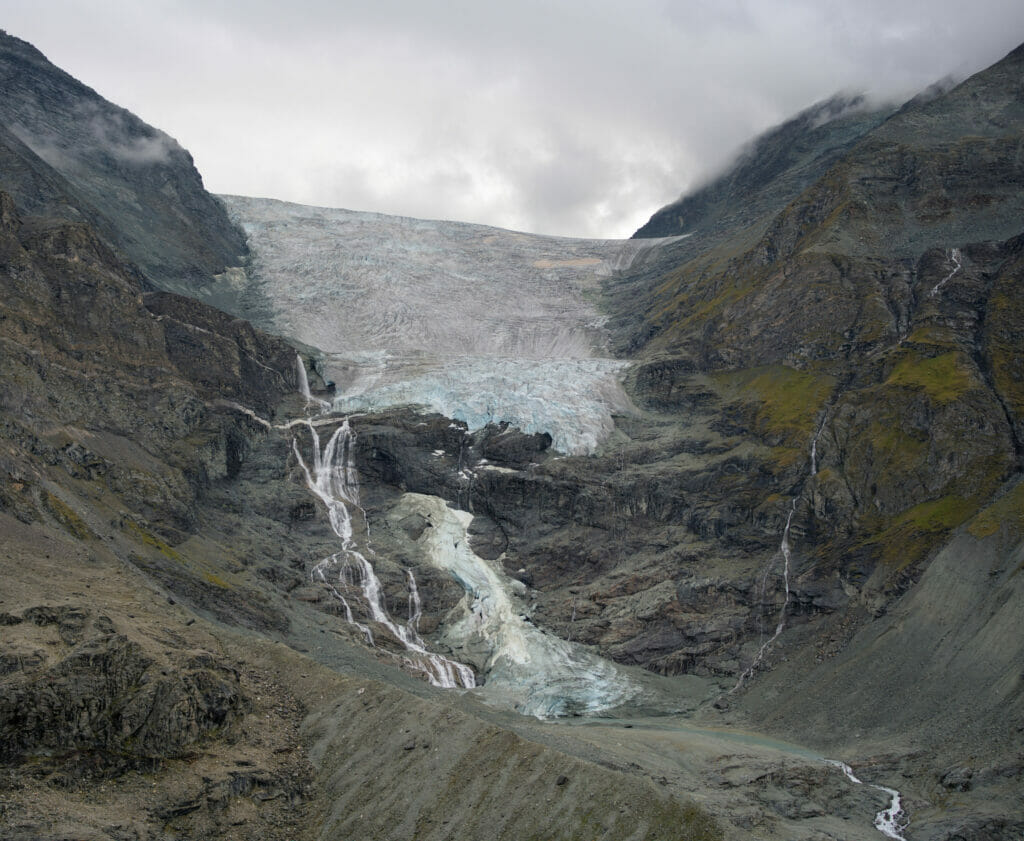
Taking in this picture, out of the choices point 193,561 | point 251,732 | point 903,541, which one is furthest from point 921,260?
point 251,732

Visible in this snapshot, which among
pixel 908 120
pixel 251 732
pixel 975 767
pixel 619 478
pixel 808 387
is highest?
pixel 908 120

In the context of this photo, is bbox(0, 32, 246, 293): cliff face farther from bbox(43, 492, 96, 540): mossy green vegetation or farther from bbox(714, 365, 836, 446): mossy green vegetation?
bbox(714, 365, 836, 446): mossy green vegetation

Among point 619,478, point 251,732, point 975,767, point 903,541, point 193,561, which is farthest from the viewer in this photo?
Answer: point 619,478

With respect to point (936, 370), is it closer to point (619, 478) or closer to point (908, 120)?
point (619, 478)

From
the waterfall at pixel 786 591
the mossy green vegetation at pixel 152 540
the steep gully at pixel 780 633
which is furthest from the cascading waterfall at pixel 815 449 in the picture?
the mossy green vegetation at pixel 152 540

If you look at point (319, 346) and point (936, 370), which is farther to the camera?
point (319, 346)
